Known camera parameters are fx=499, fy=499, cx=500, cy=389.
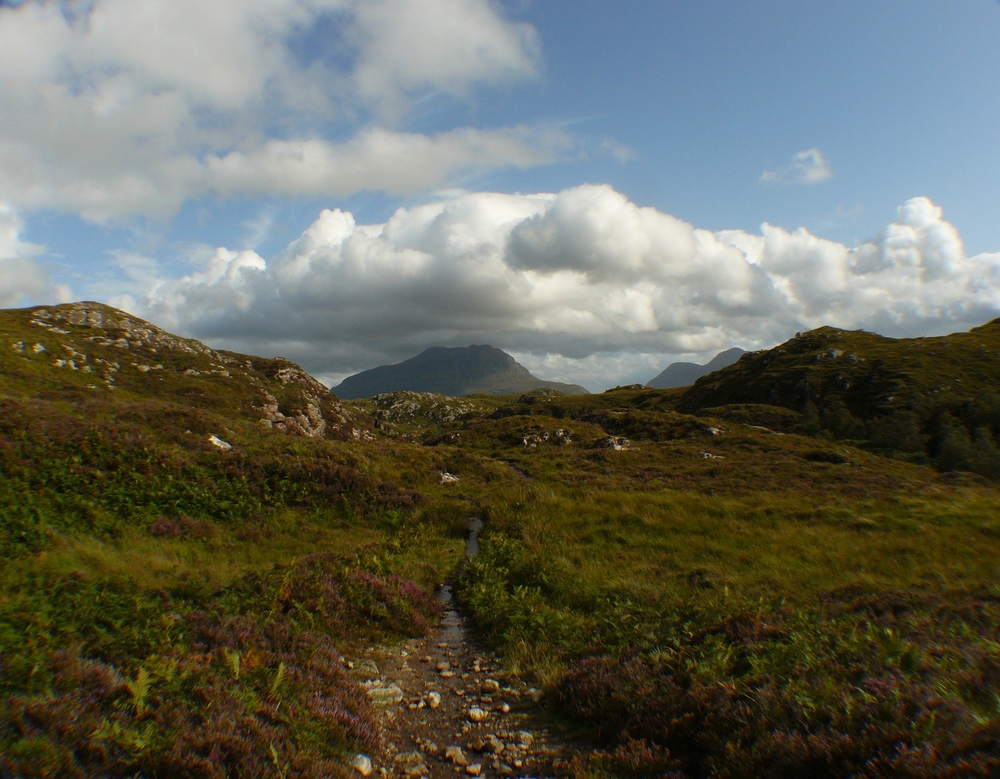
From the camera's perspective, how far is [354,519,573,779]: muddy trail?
6.75m

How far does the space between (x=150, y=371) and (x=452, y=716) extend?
3251 inches

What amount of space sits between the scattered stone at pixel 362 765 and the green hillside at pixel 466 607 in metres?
0.18

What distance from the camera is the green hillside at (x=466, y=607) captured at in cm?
538

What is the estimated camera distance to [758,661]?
24.1 feet

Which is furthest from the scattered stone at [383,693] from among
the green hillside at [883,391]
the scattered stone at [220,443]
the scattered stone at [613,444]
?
the green hillside at [883,391]

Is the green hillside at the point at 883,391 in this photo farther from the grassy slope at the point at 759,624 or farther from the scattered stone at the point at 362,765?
the scattered stone at the point at 362,765

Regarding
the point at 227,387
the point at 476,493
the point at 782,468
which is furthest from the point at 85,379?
the point at 782,468

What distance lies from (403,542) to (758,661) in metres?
13.7

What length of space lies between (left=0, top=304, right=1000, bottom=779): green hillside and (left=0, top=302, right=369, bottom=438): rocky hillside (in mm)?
34633

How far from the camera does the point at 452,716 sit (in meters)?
8.16

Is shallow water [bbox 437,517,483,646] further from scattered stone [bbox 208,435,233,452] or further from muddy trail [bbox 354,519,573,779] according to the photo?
scattered stone [bbox 208,435,233,452]

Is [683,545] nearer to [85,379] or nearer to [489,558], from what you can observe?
[489,558]

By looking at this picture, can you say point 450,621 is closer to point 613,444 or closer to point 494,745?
point 494,745

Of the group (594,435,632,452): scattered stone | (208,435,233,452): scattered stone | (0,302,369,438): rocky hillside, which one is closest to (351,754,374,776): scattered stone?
(208,435,233,452): scattered stone
